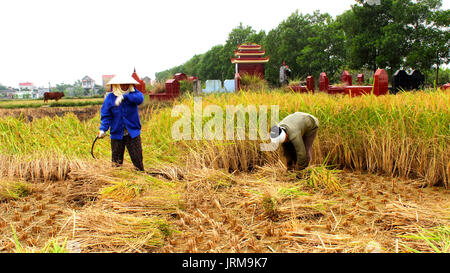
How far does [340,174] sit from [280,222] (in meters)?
1.52

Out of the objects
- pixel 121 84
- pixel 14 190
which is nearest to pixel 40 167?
pixel 14 190

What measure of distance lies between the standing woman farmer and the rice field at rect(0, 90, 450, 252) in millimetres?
303

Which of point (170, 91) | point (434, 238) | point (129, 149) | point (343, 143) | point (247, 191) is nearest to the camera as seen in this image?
point (434, 238)

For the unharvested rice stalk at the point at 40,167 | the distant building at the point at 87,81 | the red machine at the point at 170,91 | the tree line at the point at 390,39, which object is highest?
the distant building at the point at 87,81

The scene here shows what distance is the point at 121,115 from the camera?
3.77 meters

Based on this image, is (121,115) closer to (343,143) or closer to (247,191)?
(247,191)

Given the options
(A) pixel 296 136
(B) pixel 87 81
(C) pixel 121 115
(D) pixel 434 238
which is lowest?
(D) pixel 434 238

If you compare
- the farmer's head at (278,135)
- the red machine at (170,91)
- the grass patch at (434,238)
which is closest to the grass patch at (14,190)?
the farmer's head at (278,135)

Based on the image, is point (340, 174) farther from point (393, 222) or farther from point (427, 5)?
point (427, 5)

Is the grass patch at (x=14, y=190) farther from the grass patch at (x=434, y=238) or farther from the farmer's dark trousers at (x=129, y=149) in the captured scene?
the grass patch at (x=434, y=238)

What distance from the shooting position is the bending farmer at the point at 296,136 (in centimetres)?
342

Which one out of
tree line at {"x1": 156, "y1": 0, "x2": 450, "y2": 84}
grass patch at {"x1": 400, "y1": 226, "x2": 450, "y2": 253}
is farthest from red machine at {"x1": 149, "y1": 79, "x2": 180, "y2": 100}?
grass patch at {"x1": 400, "y1": 226, "x2": 450, "y2": 253}

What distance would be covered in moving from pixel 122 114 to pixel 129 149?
17.8 inches

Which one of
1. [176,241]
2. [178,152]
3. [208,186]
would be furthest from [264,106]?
[176,241]
